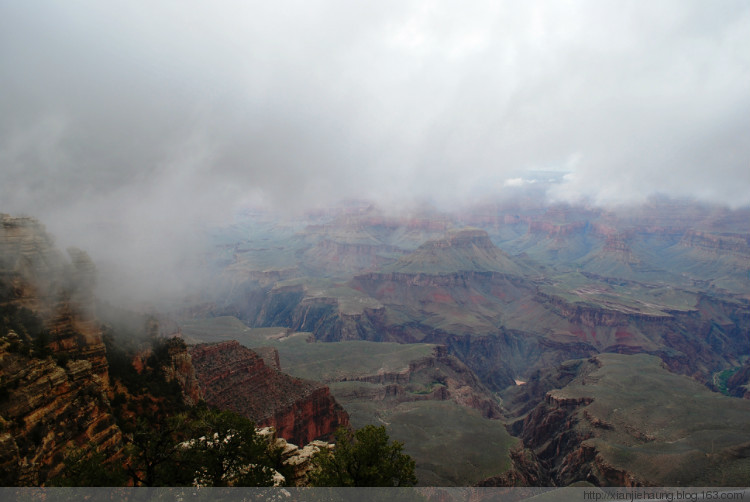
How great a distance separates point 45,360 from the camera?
68.4 ft

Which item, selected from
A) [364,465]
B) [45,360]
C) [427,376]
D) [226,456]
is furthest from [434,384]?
[45,360]

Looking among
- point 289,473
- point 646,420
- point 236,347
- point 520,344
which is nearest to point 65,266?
point 289,473

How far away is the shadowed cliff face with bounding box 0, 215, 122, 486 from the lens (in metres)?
18.2

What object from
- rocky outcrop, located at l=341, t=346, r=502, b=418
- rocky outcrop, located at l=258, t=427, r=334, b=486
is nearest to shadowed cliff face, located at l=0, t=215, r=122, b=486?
rocky outcrop, located at l=258, t=427, r=334, b=486

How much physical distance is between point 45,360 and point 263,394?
35.9 m

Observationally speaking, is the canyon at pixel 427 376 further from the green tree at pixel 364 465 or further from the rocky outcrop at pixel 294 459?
the green tree at pixel 364 465

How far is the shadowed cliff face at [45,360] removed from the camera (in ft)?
59.8

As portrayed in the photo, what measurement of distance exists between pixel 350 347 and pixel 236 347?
66.3m

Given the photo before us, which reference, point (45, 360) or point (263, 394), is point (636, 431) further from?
point (45, 360)

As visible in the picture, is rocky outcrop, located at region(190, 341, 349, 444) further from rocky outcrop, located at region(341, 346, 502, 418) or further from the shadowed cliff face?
rocky outcrop, located at region(341, 346, 502, 418)

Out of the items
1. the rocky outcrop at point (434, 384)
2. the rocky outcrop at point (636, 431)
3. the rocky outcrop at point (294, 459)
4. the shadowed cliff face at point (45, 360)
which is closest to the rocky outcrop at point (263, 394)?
the rocky outcrop at point (294, 459)

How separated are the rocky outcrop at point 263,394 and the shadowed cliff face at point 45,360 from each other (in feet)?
84.3

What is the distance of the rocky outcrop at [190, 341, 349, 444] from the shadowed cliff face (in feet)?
84.3

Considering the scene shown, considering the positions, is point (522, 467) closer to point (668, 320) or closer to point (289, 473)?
point (289, 473)
